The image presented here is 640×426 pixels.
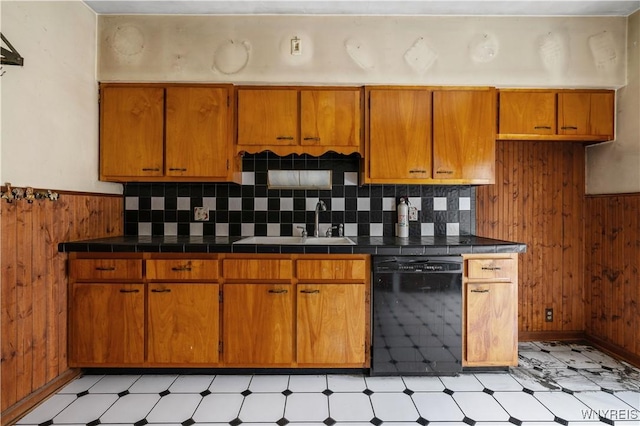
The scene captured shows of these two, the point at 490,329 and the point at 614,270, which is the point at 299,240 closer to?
the point at 490,329

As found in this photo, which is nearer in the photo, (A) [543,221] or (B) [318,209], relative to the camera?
(B) [318,209]

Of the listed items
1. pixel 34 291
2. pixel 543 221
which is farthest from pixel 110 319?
pixel 543 221

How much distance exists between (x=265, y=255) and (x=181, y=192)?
1.18 meters

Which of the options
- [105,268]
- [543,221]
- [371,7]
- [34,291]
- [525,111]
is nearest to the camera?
[34,291]

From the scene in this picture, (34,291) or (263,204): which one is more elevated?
(263,204)

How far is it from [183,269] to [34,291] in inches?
33.7

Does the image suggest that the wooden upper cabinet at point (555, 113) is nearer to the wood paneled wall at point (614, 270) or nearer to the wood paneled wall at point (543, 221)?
the wood paneled wall at point (543, 221)

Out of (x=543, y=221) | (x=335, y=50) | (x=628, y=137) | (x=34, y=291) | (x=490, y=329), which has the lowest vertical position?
(x=490, y=329)

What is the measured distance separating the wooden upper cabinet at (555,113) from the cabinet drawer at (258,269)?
2.01 meters

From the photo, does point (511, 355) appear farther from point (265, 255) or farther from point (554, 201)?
point (265, 255)

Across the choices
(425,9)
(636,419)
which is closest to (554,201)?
(636,419)

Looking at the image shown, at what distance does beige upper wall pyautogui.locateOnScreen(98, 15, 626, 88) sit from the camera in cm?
272

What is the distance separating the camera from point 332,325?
2.43 metres

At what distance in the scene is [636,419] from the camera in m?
2.00
